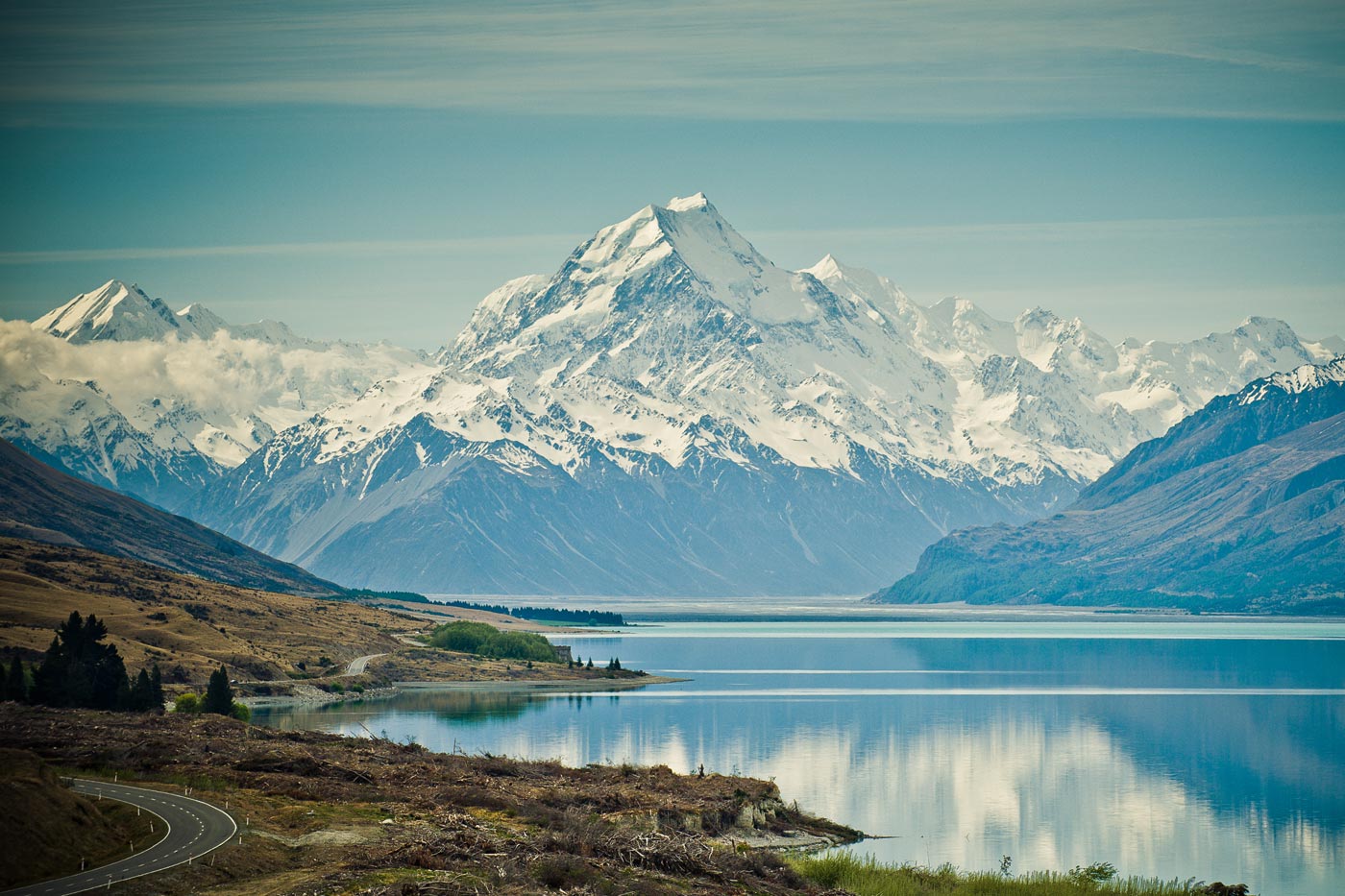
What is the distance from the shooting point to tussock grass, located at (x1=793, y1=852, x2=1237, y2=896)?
65438 millimetres

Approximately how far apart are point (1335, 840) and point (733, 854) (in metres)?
45.2

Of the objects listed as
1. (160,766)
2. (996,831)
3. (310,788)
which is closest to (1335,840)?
(996,831)

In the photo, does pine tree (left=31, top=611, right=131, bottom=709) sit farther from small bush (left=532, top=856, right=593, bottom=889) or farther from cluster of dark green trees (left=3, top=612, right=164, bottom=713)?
small bush (left=532, top=856, right=593, bottom=889)

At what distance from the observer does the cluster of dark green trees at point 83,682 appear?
103m

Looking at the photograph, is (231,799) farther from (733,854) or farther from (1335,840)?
(1335,840)

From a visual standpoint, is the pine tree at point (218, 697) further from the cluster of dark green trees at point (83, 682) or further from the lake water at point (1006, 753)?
the lake water at point (1006, 753)

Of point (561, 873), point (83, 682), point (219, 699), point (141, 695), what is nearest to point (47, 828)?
point (561, 873)

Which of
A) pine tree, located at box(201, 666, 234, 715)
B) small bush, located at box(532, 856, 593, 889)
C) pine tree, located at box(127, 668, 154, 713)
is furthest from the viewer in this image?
pine tree, located at box(201, 666, 234, 715)

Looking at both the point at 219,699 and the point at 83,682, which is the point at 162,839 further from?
the point at 219,699

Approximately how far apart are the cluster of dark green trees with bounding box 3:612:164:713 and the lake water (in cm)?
2172

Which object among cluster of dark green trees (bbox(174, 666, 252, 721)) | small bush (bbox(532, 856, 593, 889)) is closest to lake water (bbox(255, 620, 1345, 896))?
cluster of dark green trees (bbox(174, 666, 252, 721))

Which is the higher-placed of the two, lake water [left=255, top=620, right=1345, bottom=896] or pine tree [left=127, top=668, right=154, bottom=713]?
pine tree [left=127, top=668, right=154, bottom=713]

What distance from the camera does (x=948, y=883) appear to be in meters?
68.9

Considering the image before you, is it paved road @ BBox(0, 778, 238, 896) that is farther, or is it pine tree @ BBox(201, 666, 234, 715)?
pine tree @ BBox(201, 666, 234, 715)
